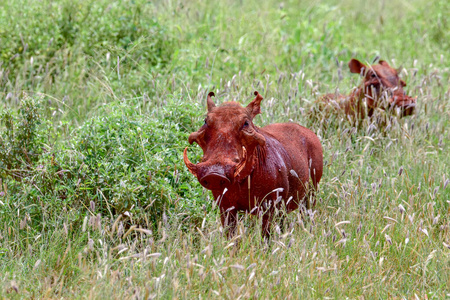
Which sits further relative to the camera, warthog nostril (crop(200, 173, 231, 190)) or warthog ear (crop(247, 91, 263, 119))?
warthog ear (crop(247, 91, 263, 119))

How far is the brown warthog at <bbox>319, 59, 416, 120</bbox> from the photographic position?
609 cm

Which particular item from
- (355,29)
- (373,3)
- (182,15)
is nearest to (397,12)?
(373,3)

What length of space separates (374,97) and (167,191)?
2.49 metres

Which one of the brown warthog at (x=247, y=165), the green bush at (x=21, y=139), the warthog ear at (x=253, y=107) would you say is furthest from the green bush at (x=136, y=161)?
the warthog ear at (x=253, y=107)

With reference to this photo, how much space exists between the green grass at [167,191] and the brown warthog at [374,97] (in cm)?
18

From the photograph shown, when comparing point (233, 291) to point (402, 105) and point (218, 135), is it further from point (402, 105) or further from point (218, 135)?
point (402, 105)

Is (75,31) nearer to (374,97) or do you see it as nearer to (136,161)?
(136,161)

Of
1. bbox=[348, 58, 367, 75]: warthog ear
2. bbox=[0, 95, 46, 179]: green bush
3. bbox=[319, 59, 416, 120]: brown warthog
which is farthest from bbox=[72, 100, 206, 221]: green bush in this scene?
bbox=[348, 58, 367, 75]: warthog ear

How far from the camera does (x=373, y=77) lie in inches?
246

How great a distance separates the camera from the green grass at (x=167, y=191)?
3.75m

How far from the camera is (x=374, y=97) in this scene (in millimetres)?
6086

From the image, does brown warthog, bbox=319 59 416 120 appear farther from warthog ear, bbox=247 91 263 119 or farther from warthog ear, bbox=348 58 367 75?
warthog ear, bbox=247 91 263 119

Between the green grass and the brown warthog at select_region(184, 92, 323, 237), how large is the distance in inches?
6.9

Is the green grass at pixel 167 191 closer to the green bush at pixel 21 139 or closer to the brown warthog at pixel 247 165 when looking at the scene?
the green bush at pixel 21 139
